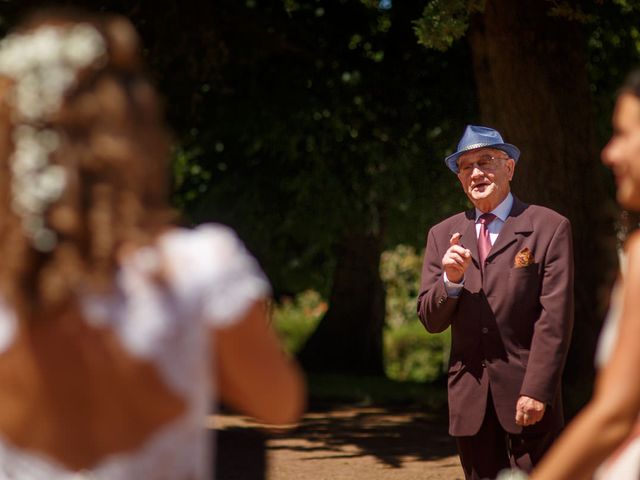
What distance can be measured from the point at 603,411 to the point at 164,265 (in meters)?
0.92

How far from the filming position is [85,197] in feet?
6.76

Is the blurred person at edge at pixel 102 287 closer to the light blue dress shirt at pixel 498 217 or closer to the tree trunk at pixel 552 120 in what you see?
the light blue dress shirt at pixel 498 217

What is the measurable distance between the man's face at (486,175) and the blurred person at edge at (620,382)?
3.28 m

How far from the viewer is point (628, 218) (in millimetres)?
3768

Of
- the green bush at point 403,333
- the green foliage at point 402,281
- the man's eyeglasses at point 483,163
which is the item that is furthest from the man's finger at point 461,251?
the green foliage at point 402,281

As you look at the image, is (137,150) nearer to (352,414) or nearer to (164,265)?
(164,265)

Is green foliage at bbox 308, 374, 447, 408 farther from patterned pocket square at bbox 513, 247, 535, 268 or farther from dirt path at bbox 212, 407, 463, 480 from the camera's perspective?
patterned pocket square at bbox 513, 247, 535, 268

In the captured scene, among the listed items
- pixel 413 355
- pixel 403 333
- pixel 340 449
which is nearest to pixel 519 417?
pixel 340 449

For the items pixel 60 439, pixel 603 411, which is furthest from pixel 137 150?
pixel 603 411

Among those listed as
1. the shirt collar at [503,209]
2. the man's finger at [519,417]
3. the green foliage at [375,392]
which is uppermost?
the shirt collar at [503,209]

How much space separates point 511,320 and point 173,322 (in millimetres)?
3709

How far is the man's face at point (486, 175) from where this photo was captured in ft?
19.3

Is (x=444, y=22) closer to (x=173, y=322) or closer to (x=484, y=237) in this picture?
(x=484, y=237)

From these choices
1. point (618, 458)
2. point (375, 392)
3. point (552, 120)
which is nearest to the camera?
point (618, 458)
